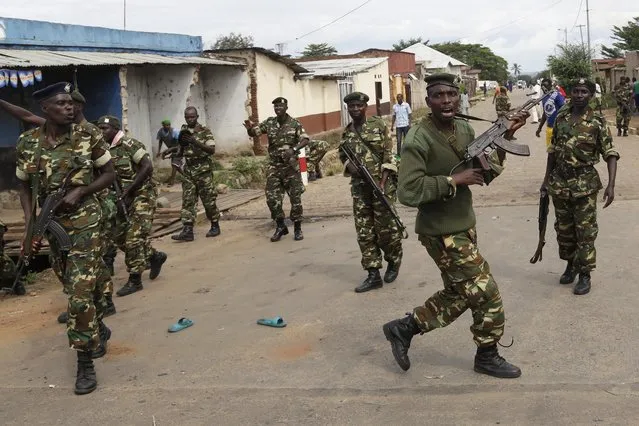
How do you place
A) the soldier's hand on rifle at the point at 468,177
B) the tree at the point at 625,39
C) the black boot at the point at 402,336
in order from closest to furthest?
the soldier's hand on rifle at the point at 468,177, the black boot at the point at 402,336, the tree at the point at 625,39

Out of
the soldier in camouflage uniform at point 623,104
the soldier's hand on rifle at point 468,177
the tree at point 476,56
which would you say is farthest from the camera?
the tree at point 476,56

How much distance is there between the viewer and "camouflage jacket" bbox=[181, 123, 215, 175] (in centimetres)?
910

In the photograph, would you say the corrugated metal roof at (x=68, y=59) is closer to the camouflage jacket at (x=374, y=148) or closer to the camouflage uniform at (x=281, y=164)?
the camouflage uniform at (x=281, y=164)

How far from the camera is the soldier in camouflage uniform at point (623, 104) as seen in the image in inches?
720

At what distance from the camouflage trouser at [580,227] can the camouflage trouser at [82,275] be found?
366cm

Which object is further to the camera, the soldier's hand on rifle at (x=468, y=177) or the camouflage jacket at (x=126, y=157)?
the camouflage jacket at (x=126, y=157)

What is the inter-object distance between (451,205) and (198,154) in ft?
18.5

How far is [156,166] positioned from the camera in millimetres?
15906

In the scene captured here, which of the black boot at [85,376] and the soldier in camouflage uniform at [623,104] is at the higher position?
the soldier in camouflage uniform at [623,104]

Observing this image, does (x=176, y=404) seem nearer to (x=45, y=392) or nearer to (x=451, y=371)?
(x=45, y=392)

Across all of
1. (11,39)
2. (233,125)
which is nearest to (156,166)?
(233,125)

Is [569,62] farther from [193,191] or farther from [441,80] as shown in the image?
[441,80]

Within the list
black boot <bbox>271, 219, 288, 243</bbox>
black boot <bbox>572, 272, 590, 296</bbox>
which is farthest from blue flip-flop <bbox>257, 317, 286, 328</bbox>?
black boot <bbox>271, 219, 288, 243</bbox>

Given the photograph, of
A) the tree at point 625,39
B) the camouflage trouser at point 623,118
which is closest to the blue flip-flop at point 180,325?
the camouflage trouser at point 623,118
